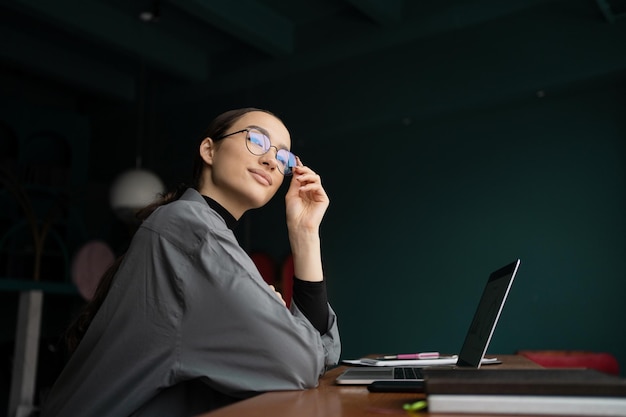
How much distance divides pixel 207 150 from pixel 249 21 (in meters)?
3.64

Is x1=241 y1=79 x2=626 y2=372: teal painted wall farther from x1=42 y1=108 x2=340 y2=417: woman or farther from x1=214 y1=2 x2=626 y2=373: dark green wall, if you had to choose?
x1=42 y1=108 x2=340 y2=417: woman

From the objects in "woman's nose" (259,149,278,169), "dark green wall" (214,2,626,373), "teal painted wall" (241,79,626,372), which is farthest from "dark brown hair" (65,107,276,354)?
"teal painted wall" (241,79,626,372)

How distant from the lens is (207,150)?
1.56 meters

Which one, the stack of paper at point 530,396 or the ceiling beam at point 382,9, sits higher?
the ceiling beam at point 382,9

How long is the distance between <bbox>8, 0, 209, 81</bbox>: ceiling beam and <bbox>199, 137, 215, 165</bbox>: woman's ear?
3.58m

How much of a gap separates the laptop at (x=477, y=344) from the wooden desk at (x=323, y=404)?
0.35ft

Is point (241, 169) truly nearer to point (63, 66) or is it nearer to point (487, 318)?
point (487, 318)

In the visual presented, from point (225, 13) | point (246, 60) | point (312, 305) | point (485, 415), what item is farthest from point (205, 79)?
point (485, 415)

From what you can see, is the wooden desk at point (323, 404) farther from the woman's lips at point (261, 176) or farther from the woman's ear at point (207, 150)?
the woman's ear at point (207, 150)

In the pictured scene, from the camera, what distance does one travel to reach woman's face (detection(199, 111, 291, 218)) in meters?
1.48

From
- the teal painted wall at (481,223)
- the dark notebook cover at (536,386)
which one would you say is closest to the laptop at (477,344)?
the dark notebook cover at (536,386)

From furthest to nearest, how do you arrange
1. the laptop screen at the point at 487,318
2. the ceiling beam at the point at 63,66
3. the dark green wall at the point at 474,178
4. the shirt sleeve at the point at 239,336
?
the ceiling beam at the point at 63,66 → the dark green wall at the point at 474,178 → the laptop screen at the point at 487,318 → the shirt sleeve at the point at 239,336

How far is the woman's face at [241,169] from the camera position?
4.86 feet

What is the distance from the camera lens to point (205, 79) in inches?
234
